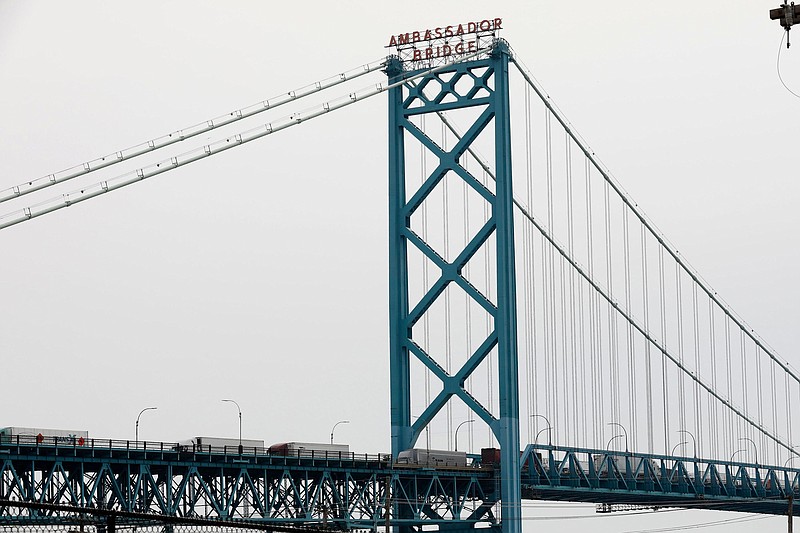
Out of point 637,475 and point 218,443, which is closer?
point 218,443

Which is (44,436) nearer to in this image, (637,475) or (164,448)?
(164,448)

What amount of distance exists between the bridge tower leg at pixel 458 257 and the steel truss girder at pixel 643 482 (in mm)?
7803

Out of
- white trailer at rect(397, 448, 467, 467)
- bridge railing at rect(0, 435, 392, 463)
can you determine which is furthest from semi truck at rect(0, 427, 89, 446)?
white trailer at rect(397, 448, 467, 467)

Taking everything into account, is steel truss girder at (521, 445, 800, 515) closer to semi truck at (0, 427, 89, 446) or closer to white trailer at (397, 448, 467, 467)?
white trailer at (397, 448, 467, 467)

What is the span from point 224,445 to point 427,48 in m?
31.9

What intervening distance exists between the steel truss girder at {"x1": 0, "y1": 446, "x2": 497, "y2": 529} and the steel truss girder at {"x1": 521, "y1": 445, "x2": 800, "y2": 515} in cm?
808

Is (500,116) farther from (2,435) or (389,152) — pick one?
(2,435)

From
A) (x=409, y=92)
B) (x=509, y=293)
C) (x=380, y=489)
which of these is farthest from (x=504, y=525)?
(x=409, y=92)

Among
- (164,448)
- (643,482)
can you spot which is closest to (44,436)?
(164,448)

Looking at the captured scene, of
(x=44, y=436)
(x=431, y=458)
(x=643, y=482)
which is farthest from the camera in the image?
(x=643, y=482)

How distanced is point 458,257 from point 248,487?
24.1 m

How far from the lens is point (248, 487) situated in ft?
311

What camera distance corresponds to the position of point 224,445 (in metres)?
96.9

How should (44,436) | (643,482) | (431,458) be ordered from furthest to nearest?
(643,482) → (431,458) → (44,436)
